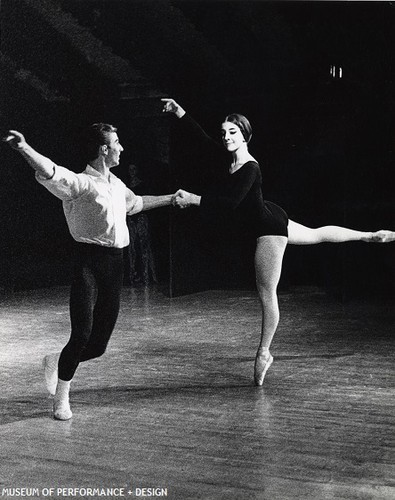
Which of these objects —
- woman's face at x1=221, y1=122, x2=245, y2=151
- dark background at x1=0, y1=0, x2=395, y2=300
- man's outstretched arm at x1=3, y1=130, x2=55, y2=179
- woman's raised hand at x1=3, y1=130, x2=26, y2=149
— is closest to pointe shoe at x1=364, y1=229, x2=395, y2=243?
woman's face at x1=221, y1=122, x2=245, y2=151

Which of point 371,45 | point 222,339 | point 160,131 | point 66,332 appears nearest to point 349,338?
point 222,339

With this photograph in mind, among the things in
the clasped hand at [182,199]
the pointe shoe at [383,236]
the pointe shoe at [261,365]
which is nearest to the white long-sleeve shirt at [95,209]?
the clasped hand at [182,199]

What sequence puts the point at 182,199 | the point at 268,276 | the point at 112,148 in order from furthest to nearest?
the point at 268,276, the point at 182,199, the point at 112,148

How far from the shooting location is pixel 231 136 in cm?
367

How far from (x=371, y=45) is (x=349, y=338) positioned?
11.6 ft

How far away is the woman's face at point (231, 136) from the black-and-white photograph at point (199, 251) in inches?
0.5

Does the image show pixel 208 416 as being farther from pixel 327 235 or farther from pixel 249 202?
pixel 327 235

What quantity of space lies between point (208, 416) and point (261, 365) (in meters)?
0.66

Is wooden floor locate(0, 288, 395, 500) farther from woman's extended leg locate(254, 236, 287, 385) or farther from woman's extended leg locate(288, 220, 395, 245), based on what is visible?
woman's extended leg locate(288, 220, 395, 245)

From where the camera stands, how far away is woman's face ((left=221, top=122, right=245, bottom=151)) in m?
3.66

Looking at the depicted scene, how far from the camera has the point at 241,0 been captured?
7211 mm

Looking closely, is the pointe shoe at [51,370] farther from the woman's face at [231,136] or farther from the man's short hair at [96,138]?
the woman's face at [231,136]

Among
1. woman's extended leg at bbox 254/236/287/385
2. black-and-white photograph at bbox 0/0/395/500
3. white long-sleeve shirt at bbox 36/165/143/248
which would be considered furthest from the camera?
woman's extended leg at bbox 254/236/287/385

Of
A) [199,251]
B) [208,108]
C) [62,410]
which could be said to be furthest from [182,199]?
[199,251]
